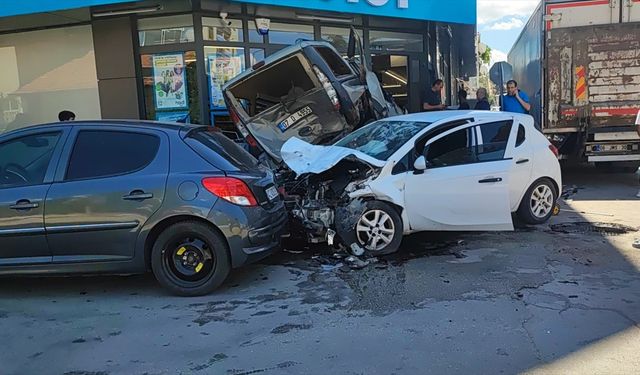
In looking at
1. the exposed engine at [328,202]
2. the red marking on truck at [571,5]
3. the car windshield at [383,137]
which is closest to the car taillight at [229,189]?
the exposed engine at [328,202]

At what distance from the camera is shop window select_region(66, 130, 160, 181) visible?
5102 mm

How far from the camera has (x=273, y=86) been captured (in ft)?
31.6

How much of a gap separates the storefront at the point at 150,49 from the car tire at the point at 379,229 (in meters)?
5.05

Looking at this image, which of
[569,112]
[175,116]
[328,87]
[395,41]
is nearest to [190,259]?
[328,87]

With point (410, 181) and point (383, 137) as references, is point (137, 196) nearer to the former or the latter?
point (410, 181)

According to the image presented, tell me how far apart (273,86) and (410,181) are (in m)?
4.20

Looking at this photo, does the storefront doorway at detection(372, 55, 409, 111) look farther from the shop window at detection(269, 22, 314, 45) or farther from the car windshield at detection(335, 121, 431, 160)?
the car windshield at detection(335, 121, 431, 160)

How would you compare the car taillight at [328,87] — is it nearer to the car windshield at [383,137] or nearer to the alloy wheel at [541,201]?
the car windshield at [383,137]

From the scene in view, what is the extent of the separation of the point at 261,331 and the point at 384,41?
409 inches

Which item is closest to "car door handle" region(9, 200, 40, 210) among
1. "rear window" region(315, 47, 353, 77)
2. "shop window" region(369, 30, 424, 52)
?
"rear window" region(315, 47, 353, 77)

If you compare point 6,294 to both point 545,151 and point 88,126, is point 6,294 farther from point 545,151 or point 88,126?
point 545,151

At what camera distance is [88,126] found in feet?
17.2

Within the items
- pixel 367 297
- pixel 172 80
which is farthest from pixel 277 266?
pixel 172 80

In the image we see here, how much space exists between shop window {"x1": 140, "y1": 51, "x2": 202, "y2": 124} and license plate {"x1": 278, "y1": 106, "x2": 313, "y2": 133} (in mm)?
2351
